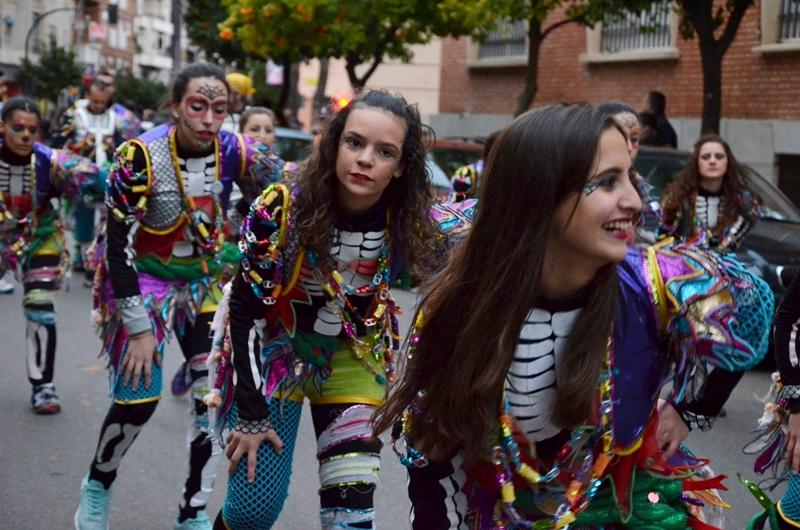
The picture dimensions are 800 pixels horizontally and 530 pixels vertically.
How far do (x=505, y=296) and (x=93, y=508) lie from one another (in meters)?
2.66

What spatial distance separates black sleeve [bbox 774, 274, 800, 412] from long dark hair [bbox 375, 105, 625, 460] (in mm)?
1390

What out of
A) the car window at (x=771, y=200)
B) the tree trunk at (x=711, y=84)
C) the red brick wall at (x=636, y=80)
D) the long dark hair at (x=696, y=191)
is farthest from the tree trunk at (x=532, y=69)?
the long dark hair at (x=696, y=191)

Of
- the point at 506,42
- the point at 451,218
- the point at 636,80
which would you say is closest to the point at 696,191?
the point at 451,218

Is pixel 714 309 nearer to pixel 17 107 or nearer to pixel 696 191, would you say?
pixel 17 107

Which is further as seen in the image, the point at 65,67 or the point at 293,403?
the point at 65,67

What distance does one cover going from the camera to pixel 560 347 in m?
2.79

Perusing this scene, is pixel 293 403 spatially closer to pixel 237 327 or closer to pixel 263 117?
pixel 237 327

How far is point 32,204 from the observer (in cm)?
723

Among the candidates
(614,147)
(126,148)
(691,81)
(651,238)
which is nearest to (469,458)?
(614,147)

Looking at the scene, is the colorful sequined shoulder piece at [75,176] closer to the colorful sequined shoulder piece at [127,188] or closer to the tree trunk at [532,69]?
the colorful sequined shoulder piece at [127,188]

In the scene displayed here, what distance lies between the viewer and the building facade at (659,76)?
17.2m

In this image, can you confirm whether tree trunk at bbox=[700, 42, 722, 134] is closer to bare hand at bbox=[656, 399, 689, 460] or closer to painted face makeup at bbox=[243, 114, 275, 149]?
painted face makeup at bbox=[243, 114, 275, 149]

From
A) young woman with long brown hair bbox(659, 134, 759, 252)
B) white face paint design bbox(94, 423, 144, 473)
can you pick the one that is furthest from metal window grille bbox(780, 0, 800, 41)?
white face paint design bbox(94, 423, 144, 473)

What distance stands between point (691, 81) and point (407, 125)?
50.8 ft
